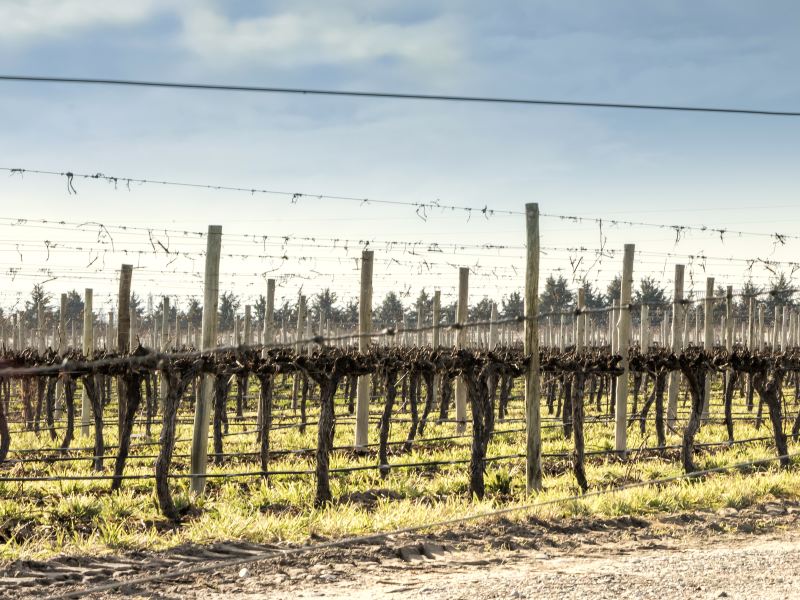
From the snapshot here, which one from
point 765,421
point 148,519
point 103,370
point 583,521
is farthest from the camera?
point 765,421

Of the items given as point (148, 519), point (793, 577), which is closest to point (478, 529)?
point (793, 577)

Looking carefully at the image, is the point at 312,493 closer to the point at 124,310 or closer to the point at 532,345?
the point at 532,345

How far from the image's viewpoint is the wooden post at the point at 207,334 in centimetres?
941

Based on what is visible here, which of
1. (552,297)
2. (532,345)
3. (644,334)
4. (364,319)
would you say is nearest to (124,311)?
(364,319)

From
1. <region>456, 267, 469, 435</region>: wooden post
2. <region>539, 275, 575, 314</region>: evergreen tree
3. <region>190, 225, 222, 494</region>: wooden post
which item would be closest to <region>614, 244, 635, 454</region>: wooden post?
<region>456, 267, 469, 435</region>: wooden post

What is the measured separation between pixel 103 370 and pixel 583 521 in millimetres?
6592

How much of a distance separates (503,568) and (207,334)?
4.43 meters

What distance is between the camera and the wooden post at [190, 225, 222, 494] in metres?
9.41

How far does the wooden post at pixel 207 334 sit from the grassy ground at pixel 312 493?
1.63ft

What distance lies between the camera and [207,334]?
9.44m

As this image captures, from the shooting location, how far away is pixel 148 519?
8.80 metres

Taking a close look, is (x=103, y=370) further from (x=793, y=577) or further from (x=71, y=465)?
(x=793, y=577)

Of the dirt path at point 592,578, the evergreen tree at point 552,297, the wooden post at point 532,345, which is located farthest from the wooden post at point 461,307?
the evergreen tree at point 552,297

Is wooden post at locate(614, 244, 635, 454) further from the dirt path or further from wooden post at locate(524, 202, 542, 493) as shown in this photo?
the dirt path
